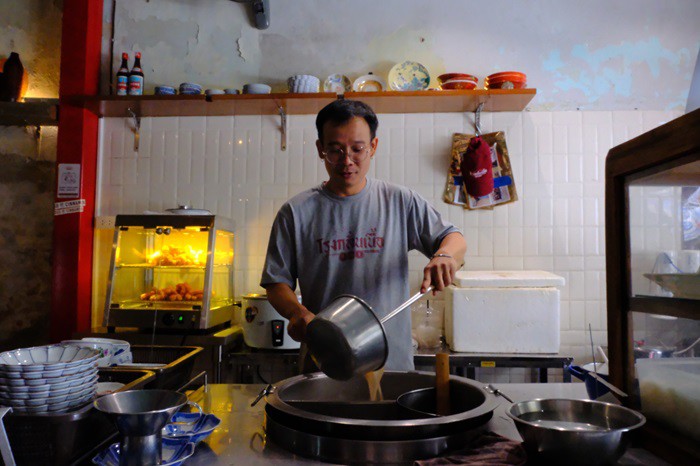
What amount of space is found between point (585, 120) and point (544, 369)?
5.86 ft

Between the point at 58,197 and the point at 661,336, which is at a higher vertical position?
the point at 58,197

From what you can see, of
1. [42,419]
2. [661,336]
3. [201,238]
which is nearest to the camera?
[42,419]

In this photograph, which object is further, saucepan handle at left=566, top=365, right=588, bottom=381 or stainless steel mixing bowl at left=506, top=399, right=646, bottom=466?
saucepan handle at left=566, top=365, right=588, bottom=381

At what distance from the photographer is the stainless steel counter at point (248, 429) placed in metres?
1.17

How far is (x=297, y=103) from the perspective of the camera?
3713 millimetres

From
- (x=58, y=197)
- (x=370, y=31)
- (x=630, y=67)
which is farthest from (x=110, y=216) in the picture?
(x=630, y=67)

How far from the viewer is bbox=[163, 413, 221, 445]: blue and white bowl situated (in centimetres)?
122

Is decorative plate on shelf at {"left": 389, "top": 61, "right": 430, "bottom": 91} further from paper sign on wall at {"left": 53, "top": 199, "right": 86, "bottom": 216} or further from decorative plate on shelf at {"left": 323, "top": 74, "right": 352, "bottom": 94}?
paper sign on wall at {"left": 53, "top": 199, "right": 86, "bottom": 216}

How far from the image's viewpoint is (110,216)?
3.89 metres

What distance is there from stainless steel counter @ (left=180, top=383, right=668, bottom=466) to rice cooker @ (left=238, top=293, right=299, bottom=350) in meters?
1.34

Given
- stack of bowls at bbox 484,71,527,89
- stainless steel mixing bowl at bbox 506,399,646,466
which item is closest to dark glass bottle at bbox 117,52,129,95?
stack of bowls at bbox 484,71,527,89

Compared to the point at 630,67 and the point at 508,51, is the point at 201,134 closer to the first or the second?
the point at 508,51

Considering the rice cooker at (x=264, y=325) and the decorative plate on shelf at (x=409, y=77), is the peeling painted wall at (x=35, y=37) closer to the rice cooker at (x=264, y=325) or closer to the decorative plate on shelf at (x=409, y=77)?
the rice cooker at (x=264, y=325)

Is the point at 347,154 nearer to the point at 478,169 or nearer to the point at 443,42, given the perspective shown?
the point at 478,169
